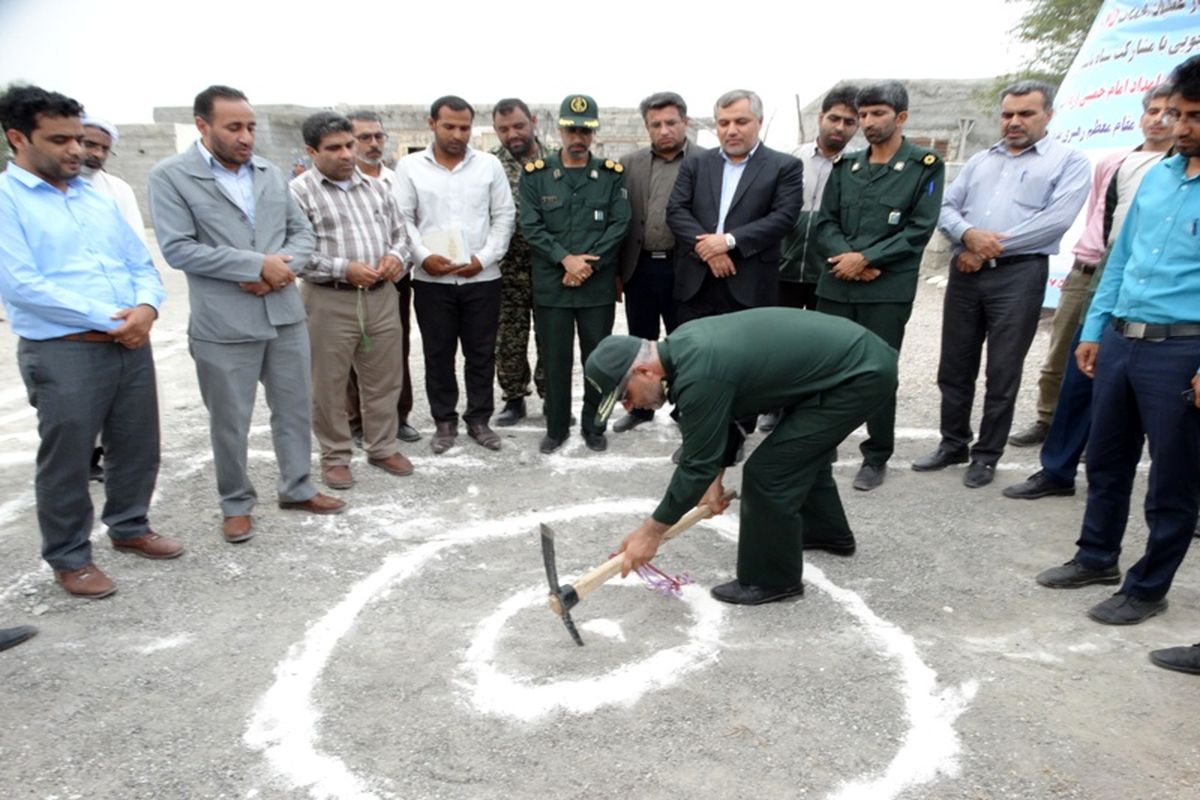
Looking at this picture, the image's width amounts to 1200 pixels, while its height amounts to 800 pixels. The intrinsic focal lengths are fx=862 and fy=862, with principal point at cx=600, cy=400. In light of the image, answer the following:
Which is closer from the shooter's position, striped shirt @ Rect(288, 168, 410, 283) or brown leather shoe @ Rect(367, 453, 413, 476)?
striped shirt @ Rect(288, 168, 410, 283)

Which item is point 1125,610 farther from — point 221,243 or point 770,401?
point 221,243

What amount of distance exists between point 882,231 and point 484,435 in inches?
110

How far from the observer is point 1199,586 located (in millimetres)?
3836

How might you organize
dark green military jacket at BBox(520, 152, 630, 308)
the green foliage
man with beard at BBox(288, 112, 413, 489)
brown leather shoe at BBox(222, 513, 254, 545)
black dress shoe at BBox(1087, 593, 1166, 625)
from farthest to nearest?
the green foliage, dark green military jacket at BBox(520, 152, 630, 308), man with beard at BBox(288, 112, 413, 489), brown leather shoe at BBox(222, 513, 254, 545), black dress shoe at BBox(1087, 593, 1166, 625)

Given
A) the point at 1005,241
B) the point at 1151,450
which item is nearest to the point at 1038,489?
the point at 1005,241

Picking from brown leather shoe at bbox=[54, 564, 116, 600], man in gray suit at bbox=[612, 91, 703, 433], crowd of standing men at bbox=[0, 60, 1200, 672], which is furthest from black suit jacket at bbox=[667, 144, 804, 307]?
brown leather shoe at bbox=[54, 564, 116, 600]

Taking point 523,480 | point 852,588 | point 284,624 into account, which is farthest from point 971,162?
point 284,624

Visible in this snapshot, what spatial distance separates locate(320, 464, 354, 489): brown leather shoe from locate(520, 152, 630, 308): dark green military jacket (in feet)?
5.24

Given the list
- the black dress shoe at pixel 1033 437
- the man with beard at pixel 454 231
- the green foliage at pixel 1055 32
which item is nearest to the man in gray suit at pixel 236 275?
the man with beard at pixel 454 231

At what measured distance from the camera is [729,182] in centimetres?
520

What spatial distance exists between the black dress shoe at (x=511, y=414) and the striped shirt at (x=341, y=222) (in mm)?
1613

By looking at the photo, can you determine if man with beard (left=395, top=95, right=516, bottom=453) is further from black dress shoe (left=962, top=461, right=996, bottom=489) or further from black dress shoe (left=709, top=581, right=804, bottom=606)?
black dress shoe (left=962, top=461, right=996, bottom=489)

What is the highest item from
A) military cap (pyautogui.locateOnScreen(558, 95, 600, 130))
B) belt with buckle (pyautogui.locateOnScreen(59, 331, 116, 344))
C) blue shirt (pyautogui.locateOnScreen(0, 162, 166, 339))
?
military cap (pyautogui.locateOnScreen(558, 95, 600, 130))

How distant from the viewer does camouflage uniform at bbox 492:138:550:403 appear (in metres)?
5.94
